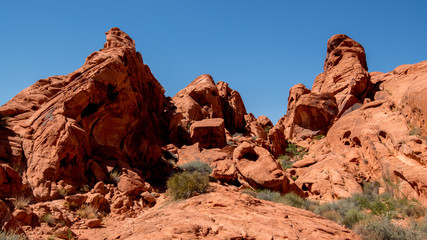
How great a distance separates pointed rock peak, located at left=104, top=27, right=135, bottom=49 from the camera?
16.7 metres

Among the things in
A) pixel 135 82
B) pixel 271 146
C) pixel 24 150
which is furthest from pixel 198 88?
pixel 24 150

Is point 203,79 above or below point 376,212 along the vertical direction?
above

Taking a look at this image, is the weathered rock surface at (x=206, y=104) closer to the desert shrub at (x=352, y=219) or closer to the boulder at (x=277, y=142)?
the boulder at (x=277, y=142)

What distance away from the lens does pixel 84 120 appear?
485 inches

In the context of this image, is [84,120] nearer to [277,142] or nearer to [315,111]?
[277,142]

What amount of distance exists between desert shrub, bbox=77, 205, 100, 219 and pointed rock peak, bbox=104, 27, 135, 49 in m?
10.5

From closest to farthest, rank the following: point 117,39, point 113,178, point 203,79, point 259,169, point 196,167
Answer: point 113,178, point 259,169, point 196,167, point 117,39, point 203,79

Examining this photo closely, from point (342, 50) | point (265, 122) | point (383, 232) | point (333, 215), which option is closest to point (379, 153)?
point (333, 215)

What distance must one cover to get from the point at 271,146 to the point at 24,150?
17.8 meters

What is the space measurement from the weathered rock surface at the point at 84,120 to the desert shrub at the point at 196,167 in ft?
5.84

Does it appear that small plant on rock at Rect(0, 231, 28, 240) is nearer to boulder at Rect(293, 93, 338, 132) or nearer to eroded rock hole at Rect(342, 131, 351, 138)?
eroded rock hole at Rect(342, 131, 351, 138)

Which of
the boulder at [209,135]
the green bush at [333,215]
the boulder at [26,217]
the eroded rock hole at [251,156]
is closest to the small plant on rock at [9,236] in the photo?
the boulder at [26,217]

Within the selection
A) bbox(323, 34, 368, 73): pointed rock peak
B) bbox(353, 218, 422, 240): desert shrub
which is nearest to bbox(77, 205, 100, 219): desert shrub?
bbox(353, 218, 422, 240): desert shrub

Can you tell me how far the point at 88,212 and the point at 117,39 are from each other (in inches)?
477
